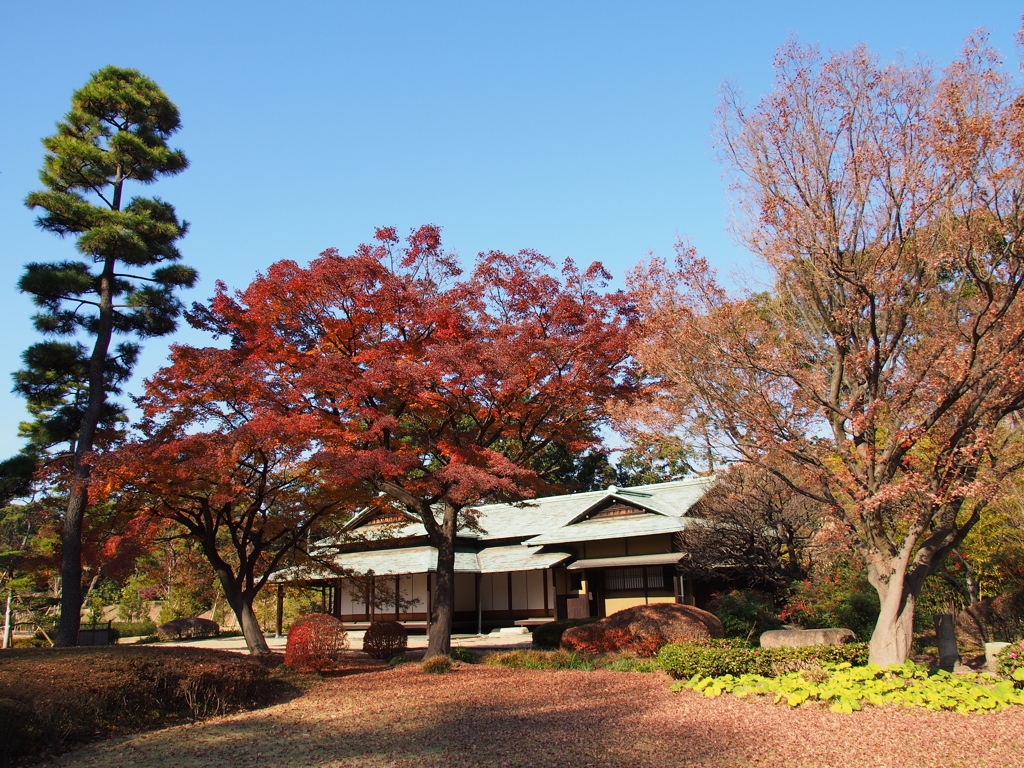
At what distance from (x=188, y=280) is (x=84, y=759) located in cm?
1097

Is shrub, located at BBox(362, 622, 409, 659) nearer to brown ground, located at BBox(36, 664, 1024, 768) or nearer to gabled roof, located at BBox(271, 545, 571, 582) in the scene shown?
brown ground, located at BBox(36, 664, 1024, 768)

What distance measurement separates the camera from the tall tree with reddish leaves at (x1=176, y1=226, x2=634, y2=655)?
13188mm

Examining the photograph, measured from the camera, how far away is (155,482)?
13.4 m

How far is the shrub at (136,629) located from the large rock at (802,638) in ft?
96.1

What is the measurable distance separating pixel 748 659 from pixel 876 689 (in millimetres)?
2400

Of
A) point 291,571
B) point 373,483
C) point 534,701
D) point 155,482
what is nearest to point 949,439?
point 534,701

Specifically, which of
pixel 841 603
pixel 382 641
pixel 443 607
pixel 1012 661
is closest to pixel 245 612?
pixel 382 641

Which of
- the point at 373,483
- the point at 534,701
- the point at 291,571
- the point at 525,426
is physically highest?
the point at 525,426

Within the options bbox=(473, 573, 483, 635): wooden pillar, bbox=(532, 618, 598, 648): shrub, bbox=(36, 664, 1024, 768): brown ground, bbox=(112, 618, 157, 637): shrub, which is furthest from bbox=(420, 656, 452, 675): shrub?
bbox=(112, 618, 157, 637): shrub

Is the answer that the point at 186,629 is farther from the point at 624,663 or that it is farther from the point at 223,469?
the point at 624,663

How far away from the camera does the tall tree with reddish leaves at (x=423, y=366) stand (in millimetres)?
13188

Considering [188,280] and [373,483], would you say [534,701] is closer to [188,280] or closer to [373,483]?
[373,483]

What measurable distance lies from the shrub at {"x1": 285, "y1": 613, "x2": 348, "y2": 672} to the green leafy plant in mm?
6923

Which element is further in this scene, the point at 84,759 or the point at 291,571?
the point at 291,571
